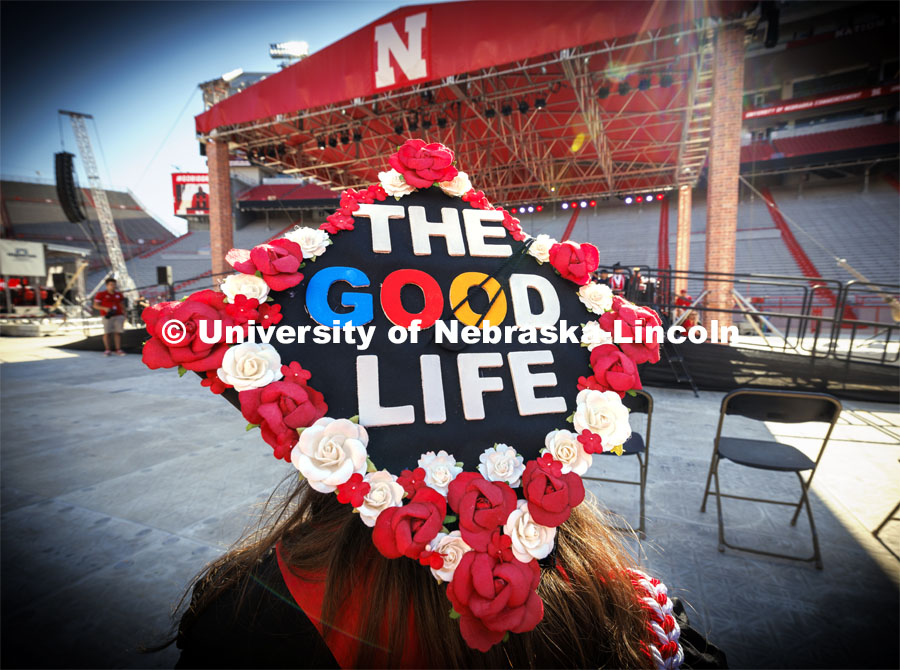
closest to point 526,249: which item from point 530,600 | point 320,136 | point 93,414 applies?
point 530,600

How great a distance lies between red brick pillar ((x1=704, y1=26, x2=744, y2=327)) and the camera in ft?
20.1

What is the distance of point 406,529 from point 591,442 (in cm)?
41

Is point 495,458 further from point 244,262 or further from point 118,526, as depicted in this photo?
point 118,526

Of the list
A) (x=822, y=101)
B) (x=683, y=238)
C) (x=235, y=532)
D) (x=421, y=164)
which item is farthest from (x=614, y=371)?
(x=822, y=101)

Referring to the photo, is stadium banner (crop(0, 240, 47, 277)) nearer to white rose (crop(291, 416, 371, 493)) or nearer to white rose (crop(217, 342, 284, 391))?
white rose (crop(217, 342, 284, 391))

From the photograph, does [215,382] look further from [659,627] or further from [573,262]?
[659,627]

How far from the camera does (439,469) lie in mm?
751

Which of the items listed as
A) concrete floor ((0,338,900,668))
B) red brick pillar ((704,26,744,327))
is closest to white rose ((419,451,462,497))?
concrete floor ((0,338,900,668))

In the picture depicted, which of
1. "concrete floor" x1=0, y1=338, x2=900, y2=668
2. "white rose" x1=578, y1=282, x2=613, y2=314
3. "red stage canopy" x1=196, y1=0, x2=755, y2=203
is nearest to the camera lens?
"white rose" x1=578, y1=282, x2=613, y2=314

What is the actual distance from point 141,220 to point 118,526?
3874 cm

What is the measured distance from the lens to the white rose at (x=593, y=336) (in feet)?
3.07

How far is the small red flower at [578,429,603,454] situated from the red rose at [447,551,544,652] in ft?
0.90

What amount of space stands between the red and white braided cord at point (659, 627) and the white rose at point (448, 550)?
514mm

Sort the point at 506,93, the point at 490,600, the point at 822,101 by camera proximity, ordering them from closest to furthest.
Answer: the point at 490,600, the point at 506,93, the point at 822,101
